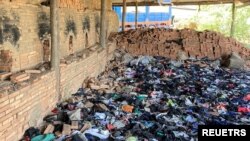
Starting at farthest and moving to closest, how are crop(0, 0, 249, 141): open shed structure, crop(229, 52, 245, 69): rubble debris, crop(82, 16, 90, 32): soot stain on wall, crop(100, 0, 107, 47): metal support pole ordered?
crop(229, 52, 245, 69): rubble debris
crop(100, 0, 107, 47): metal support pole
crop(82, 16, 90, 32): soot stain on wall
crop(0, 0, 249, 141): open shed structure

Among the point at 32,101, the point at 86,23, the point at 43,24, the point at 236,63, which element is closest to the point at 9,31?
the point at 32,101

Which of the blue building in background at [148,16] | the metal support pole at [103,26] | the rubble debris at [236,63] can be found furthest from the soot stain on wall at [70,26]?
the blue building in background at [148,16]

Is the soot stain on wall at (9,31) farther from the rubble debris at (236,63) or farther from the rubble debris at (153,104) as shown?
the rubble debris at (236,63)

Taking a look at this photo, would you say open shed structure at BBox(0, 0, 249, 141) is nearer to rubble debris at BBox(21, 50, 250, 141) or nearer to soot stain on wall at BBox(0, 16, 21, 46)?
soot stain on wall at BBox(0, 16, 21, 46)

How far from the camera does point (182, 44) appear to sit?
1325 cm

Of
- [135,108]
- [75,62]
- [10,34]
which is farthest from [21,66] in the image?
[135,108]

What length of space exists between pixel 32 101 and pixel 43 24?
6.43 feet

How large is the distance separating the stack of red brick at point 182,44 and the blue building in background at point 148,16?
293 inches

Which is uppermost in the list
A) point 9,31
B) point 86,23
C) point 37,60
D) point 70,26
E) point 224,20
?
point 224,20

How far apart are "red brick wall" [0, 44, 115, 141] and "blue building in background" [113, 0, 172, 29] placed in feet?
45.0

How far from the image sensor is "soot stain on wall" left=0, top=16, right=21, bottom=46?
4.82m

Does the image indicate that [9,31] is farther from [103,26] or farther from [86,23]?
[103,26]

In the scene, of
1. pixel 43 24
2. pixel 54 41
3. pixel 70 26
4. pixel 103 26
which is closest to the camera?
pixel 54 41

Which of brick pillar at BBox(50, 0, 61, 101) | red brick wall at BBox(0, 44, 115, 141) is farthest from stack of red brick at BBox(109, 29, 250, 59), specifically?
brick pillar at BBox(50, 0, 61, 101)
